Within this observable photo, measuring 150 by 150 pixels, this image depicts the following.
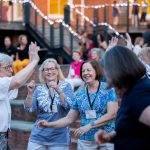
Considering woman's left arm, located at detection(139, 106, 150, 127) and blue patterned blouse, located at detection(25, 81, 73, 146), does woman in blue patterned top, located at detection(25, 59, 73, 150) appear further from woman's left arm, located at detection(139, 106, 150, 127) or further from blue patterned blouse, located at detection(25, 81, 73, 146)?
woman's left arm, located at detection(139, 106, 150, 127)

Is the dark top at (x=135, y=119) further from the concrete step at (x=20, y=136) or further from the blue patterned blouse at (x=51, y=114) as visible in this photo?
the concrete step at (x=20, y=136)

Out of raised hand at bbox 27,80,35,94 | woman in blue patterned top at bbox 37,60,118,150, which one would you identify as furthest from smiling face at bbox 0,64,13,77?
woman in blue patterned top at bbox 37,60,118,150

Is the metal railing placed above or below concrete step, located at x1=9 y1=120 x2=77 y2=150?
above

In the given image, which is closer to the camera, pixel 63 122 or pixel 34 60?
pixel 34 60

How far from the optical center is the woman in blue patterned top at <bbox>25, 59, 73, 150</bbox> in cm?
744

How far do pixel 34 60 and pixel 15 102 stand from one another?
6679 millimetres

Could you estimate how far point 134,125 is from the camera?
4410 millimetres

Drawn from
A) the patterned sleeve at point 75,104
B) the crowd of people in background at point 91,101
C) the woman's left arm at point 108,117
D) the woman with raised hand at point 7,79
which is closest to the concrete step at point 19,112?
the crowd of people in background at point 91,101

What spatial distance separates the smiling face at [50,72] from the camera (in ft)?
24.8

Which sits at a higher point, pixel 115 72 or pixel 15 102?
pixel 115 72

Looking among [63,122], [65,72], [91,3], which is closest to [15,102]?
[65,72]

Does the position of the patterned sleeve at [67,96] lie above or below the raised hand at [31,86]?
below

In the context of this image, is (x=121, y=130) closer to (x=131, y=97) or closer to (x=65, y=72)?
(x=131, y=97)

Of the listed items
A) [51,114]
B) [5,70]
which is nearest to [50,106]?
[51,114]
